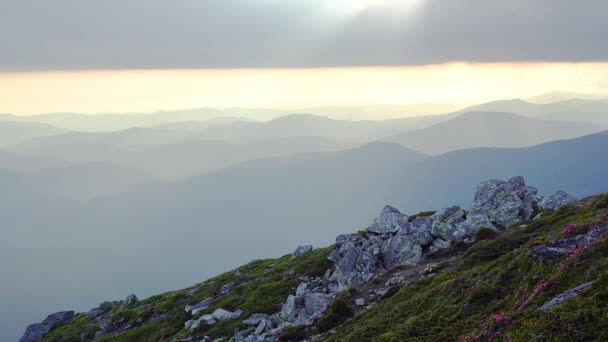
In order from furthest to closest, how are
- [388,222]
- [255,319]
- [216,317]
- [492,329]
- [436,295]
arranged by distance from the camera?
[388,222] → [216,317] → [255,319] → [436,295] → [492,329]

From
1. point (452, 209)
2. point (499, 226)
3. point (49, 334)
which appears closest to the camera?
point (499, 226)

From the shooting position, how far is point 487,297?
24703mm

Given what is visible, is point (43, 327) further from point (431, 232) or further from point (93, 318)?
point (431, 232)

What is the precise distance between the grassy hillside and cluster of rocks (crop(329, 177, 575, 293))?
9.85ft

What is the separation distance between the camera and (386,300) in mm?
34531

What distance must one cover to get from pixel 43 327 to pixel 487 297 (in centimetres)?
8834

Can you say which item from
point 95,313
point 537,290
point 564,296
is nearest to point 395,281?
point 537,290

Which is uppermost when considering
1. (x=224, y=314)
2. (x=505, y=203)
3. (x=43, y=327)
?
(x=505, y=203)

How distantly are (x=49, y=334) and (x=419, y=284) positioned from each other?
75516mm

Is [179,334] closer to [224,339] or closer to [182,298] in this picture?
[224,339]

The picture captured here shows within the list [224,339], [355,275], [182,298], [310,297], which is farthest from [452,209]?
[182,298]

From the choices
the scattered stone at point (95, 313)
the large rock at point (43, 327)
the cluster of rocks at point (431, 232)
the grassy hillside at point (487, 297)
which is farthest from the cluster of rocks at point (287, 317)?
the large rock at point (43, 327)

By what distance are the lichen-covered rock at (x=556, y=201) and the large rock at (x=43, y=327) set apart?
83233mm

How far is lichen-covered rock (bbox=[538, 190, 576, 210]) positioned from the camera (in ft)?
157
